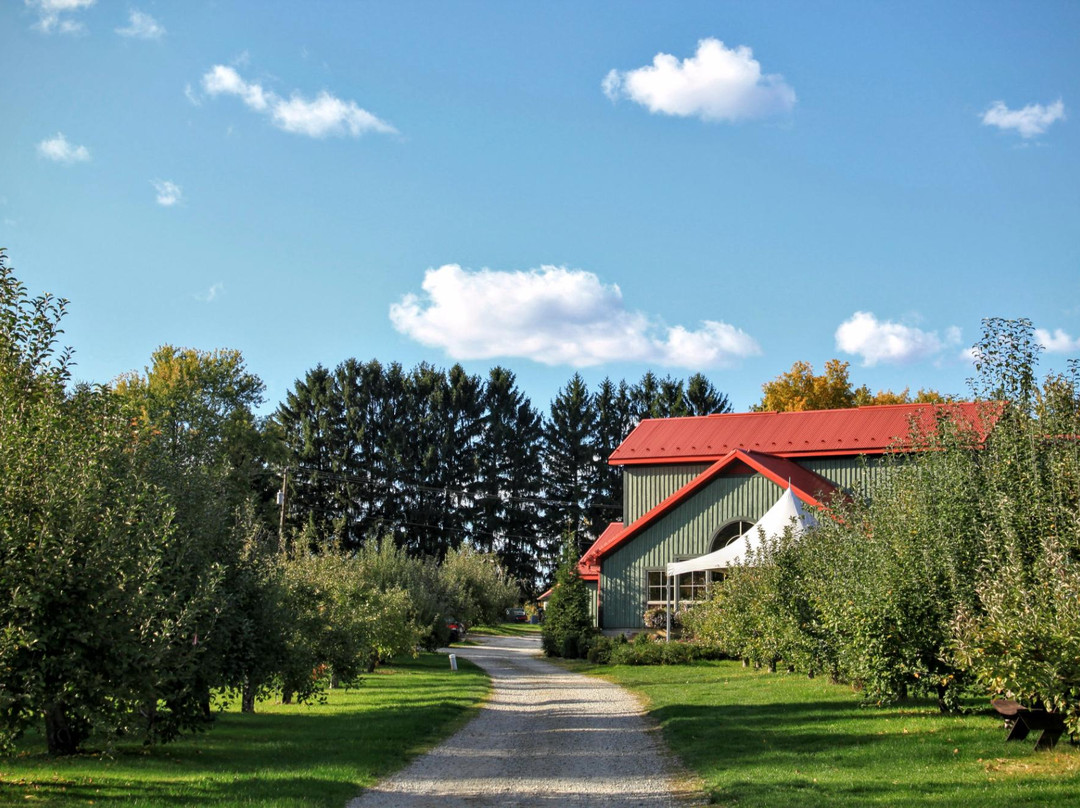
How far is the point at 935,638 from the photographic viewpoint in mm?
13930

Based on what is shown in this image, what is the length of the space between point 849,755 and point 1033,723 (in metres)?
2.14

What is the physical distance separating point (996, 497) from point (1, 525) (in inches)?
432

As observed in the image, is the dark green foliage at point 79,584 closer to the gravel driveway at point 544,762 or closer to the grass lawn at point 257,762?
the grass lawn at point 257,762

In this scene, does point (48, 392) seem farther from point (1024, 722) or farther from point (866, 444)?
point (866, 444)

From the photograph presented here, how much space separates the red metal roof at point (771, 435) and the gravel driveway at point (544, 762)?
17099 mm

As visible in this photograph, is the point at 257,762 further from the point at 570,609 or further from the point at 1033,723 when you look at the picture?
the point at 570,609

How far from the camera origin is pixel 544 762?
12.8m

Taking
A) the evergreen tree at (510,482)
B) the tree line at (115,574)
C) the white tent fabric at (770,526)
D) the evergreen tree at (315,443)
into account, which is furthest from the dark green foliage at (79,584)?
the evergreen tree at (510,482)

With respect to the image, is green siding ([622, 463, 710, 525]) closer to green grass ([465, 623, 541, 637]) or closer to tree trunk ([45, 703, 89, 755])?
green grass ([465, 623, 541, 637])

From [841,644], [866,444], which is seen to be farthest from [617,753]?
[866,444]

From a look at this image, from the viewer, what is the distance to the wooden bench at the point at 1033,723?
1151 centimetres

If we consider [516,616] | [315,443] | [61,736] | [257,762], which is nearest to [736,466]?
[257,762]

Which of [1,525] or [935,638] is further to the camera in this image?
[935,638]

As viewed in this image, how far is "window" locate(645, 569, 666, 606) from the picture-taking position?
33500 mm
